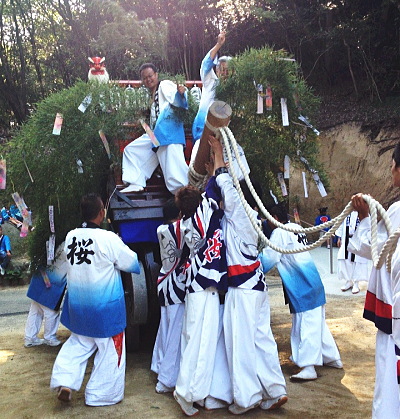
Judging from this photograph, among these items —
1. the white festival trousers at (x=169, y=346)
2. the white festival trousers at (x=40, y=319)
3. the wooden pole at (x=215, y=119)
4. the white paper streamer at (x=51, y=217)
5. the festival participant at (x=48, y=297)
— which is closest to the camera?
the wooden pole at (x=215, y=119)

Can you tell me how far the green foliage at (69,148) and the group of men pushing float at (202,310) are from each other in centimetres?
100

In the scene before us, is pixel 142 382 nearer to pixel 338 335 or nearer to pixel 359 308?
pixel 338 335

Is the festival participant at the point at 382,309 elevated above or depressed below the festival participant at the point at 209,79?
below

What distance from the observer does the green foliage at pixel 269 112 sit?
502 cm

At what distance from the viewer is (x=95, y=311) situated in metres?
4.18

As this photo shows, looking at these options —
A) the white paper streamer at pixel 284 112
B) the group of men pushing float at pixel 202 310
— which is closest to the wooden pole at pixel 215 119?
the group of men pushing float at pixel 202 310

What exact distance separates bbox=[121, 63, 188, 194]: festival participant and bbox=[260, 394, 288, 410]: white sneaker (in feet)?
7.48

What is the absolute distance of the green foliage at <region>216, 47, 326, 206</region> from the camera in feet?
16.5

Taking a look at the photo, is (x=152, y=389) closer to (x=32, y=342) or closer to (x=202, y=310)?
(x=202, y=310)

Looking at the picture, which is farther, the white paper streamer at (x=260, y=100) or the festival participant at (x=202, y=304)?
the white paper streamer at (x=260, y=100)

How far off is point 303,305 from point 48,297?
109 inches

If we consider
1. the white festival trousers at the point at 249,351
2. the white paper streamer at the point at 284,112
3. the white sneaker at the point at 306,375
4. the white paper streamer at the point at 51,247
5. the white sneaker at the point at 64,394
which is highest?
the white paper streamer at the point at 284,112

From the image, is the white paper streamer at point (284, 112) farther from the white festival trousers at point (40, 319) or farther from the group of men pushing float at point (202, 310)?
the white festival trousers at point (40, 319)

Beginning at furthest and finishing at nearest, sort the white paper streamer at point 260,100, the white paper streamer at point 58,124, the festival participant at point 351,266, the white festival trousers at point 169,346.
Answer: the festival participant at point 351,266
the white paper streamer at point 260,100
the white paper streamer at point 58,124
the white festival trousers at point 169,346
